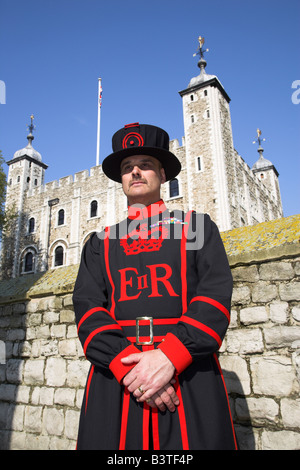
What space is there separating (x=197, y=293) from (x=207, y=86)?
80.7 feet

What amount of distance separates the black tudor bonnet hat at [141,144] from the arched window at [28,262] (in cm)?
2868

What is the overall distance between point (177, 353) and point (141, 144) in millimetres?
1320

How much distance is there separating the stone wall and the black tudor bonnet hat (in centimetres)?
133

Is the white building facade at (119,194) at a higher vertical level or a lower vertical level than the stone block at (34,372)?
higher

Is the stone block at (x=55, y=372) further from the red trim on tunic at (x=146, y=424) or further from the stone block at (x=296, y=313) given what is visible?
the stone block at (x=296, y=313)

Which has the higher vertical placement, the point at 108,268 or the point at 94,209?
the point at 94,209

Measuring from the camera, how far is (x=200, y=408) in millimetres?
1495

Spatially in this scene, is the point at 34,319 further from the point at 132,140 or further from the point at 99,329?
the point at 132,140

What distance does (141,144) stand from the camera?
6.70ft

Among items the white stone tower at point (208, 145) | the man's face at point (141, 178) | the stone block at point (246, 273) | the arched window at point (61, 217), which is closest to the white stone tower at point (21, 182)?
the arched window at point (61, 217)

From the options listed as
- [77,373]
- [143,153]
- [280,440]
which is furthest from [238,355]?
[143,153]

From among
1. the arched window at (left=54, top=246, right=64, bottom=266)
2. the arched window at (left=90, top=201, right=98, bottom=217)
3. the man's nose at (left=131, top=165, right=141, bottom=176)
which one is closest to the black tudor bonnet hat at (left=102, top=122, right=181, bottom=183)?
the man's nose at (left=131, top=165, right=141, bottom=176)

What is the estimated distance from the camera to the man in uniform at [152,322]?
1.46 metres
